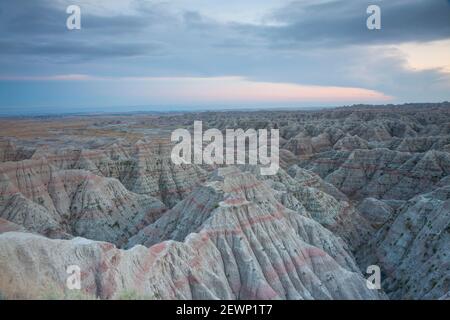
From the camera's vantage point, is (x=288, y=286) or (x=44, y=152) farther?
(x=44, y=152)

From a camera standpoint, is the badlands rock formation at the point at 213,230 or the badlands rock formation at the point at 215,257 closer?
the badlands rock formation at the point at 215,257

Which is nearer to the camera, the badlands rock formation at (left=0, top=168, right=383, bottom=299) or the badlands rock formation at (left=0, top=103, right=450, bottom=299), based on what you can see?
the badlands rock formation at (left=0, top=168, right=383, bottom=299)

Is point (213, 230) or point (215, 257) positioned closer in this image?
point (215, 257)

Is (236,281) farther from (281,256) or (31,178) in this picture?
(31,178)

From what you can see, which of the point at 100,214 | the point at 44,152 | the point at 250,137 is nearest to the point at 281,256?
the point at 100,214

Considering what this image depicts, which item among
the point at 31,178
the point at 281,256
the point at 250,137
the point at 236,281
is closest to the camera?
the point at 236,281

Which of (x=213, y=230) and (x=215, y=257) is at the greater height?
(x=213, y=230)
